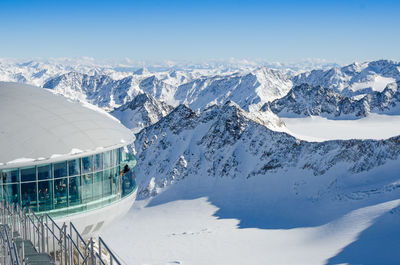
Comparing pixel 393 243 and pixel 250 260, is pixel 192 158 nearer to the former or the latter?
pixel 250 260

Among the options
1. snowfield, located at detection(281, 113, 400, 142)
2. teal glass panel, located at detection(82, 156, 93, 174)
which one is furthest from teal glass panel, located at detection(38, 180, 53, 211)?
snowfield, located at detection(281, 113, 400, 142)

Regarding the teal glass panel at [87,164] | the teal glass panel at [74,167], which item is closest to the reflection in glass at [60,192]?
the teal glass panel at [74,167]

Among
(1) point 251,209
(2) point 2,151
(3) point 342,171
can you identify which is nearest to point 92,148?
(2) point 2,151

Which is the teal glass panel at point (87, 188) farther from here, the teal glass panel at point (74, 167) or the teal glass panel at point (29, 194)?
the teal glass panel at point (29, 194)

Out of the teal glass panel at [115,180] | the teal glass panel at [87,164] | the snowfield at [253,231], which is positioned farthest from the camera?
the snowfield at [253,231]

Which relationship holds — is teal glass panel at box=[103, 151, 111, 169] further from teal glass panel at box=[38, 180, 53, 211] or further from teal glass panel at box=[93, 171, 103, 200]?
teal glass panel at box=[38, 180, 53, 211]

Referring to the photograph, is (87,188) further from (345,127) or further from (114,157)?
(345,127)

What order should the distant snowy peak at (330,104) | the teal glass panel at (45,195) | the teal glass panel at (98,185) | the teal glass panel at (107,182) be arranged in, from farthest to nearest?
the distant snowy peak at (330,104) < the teal glass panel at (107,182) < the teal glass panel at (98,185) < the teal glass panel at (45,195)
